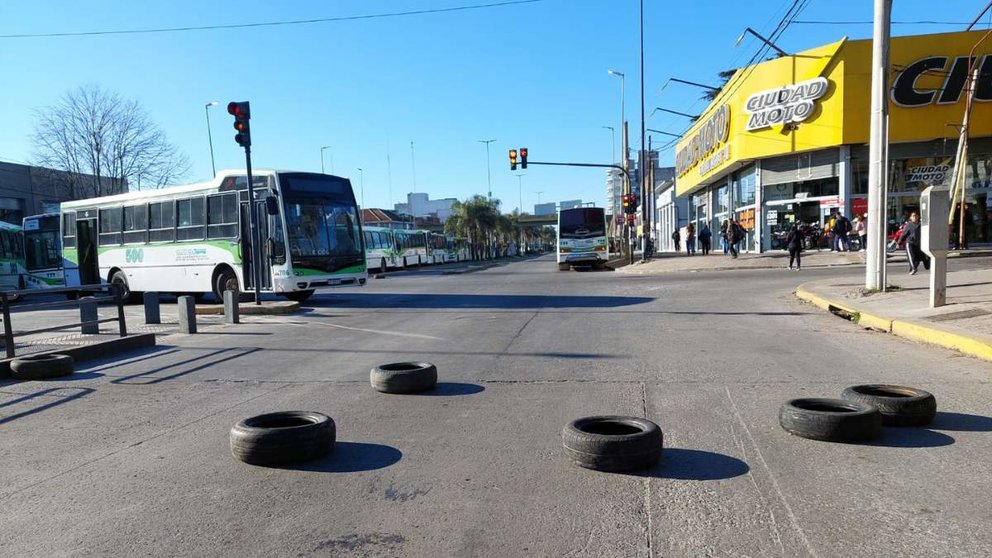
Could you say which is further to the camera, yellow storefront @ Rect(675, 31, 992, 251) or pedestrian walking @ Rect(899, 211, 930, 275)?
yellow storefront @ Rect(675, 31, 992, 251)

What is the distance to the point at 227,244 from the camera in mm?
17188

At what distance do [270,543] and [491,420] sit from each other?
8.25ft

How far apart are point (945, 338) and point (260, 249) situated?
14652 mm

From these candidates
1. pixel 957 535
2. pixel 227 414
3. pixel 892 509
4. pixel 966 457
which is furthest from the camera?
pixel 227 414

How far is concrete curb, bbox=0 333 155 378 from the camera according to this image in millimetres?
8139

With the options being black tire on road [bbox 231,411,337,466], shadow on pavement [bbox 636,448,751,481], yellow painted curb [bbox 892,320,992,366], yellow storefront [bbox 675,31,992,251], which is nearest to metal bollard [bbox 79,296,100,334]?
black tire on road [bbox 231,411,337,466]

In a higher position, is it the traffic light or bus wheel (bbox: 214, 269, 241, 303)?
the traffic light

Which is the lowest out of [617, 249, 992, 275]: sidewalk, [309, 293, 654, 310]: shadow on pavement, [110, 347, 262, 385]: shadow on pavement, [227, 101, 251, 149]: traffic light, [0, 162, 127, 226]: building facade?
[309, 293, 654, 310]: shadow on pavement

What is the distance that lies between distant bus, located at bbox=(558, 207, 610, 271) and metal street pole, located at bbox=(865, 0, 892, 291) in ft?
64.6

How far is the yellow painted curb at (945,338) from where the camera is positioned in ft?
25.3

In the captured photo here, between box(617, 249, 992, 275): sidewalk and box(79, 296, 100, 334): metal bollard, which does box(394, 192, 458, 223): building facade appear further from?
box(79, 296, 100, 334): metal bollard

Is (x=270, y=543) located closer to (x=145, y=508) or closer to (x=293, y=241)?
(x=145, y=508)

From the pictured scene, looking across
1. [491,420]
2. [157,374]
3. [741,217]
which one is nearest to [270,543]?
[491,420]

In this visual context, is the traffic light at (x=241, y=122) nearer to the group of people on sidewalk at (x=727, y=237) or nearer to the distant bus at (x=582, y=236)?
the distant bus at (x=582, y=236)
